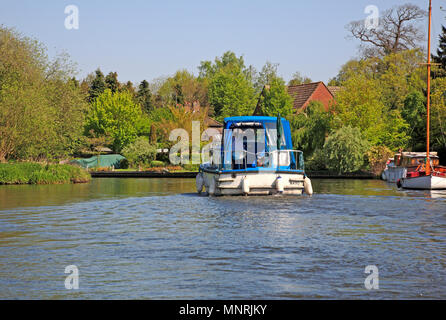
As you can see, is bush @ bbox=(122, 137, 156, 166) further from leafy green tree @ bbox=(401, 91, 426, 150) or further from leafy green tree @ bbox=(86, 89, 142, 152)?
leafy green tree @ bbox=(401, 91, 426, 150)

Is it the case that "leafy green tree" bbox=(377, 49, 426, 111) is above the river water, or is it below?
above

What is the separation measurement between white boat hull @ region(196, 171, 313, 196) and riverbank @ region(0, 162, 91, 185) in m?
22.4

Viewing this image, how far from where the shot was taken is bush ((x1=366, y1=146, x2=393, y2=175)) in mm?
60375

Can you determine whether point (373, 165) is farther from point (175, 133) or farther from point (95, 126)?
point (95, 126)

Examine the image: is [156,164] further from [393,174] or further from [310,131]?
[393,174]

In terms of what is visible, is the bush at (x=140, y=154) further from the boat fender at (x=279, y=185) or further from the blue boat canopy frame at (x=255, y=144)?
the boat fender at (x=279, y=185)

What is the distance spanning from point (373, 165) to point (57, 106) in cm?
3046

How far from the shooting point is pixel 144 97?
11038 centimetres

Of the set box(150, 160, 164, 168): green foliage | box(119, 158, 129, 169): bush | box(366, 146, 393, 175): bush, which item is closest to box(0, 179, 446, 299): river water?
box(366, 146, 393, 175): bush

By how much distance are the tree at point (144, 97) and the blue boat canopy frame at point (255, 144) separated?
2914 inches
